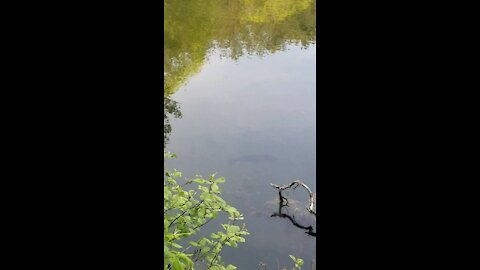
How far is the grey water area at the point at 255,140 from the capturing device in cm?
687

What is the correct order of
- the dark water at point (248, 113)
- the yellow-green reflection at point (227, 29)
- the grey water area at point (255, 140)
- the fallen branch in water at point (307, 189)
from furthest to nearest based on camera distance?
the yellow-green reflection at point (227, 29), the dark water at point (248, 113), the grey water area at point (255, 140), the fallen branch in water at point (307, 189)

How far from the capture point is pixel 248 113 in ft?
31.2

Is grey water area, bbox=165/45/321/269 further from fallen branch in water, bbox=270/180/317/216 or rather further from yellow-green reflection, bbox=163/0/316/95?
yellow-green reflection, bbox=163/0/316/95

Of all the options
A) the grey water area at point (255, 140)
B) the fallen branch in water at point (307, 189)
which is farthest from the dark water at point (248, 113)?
the fallen branch in water at point (307, 189)

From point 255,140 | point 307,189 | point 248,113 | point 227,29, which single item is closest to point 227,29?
point 227,29

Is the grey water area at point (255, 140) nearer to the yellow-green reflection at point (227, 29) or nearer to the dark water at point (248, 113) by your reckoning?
the dark water at point (248, 113)

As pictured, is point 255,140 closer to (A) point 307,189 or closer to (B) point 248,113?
(B) point 248,113

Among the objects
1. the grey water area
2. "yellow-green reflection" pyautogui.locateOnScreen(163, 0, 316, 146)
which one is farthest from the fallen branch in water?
"yellow-green reflection" pyautogui.locateOnScreen(163, 0, 316, 146)

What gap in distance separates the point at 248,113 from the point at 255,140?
3.31ft

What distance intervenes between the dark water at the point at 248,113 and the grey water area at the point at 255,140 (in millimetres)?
16
